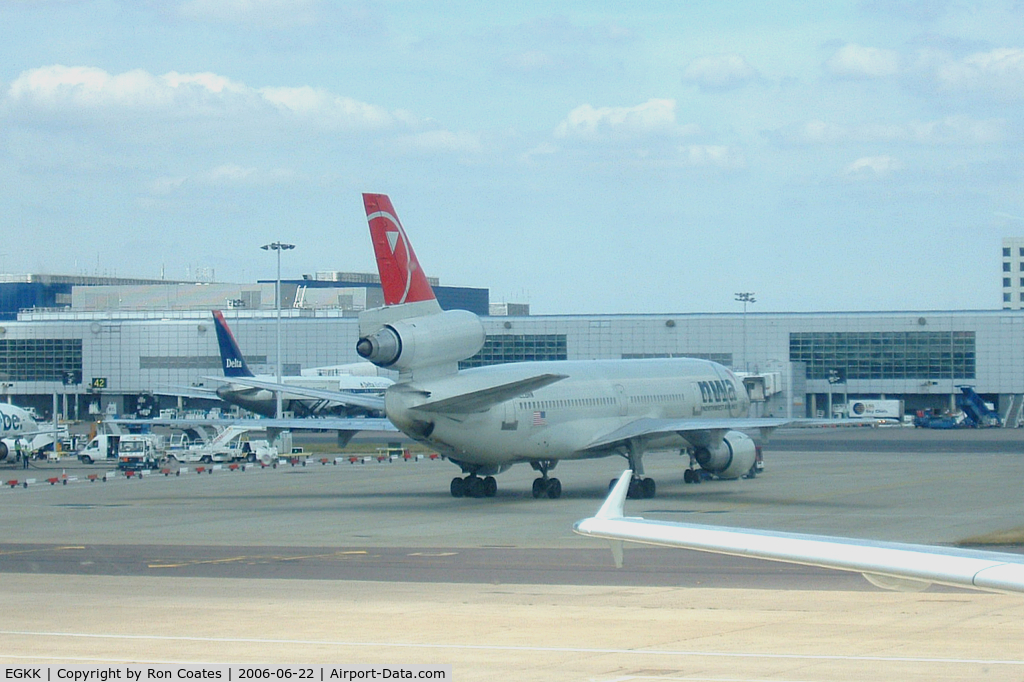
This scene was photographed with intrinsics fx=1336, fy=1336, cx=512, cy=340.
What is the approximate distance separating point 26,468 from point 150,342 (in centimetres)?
7111

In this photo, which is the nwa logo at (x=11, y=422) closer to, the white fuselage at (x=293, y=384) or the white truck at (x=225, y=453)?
the white truck at (x=225, y=453)

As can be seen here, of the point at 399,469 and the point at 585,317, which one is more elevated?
the point at 585,317

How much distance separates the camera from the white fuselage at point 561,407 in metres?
36.3

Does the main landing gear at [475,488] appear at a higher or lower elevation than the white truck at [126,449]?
higher

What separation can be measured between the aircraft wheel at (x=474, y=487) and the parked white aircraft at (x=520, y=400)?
0.03 m

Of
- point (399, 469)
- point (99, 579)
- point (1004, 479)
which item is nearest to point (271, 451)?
point (399, 469)

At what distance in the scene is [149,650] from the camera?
15633 millimetres

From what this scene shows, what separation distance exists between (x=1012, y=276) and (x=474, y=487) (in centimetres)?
17310

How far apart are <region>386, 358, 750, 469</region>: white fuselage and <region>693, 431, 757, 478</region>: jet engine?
101cm

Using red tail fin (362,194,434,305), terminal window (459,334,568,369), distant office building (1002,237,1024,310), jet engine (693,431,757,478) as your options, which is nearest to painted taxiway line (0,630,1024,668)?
red tail fin (362,194,434,305)

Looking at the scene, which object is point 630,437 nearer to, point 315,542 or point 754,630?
point 315,542

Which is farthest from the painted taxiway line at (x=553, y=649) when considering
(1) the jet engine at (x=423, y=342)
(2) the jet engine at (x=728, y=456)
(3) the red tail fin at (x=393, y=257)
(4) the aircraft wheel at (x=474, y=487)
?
(2) the jet engine at (x=728, y=456)

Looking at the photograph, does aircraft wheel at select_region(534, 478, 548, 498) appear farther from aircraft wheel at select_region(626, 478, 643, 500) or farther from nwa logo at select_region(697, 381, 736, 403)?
nwa logo at select_region(697, 381, 736, 403)

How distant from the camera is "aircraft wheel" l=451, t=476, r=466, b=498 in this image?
136 feet
